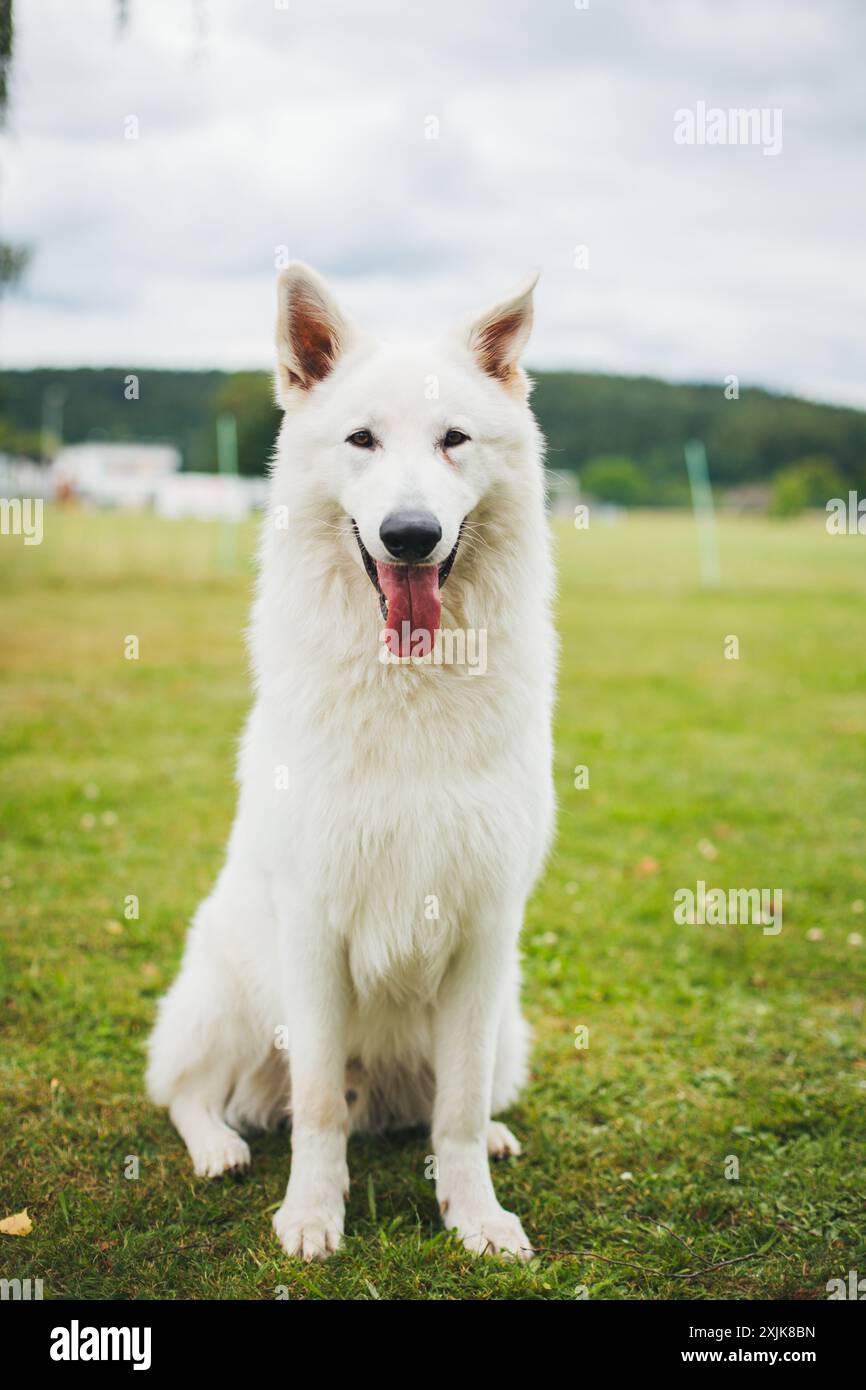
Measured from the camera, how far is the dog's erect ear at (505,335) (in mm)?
3061

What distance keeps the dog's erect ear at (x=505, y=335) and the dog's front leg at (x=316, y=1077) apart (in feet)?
5.69

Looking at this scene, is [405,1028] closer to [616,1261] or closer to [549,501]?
[616,1261]

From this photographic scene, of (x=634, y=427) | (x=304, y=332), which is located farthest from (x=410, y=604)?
(x=634, y=427)

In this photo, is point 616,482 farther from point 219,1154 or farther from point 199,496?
point 219,1154

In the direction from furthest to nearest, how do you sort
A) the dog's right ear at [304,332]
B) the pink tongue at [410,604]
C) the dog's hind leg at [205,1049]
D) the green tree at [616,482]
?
the green tree at [616,482], the dog's hind leg at [205,1049], the dog's right ear at [304,332], the pink tongue at [410,604]

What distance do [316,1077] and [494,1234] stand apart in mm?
689

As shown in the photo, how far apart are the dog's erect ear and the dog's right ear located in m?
0.38

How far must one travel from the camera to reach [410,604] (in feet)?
9.41

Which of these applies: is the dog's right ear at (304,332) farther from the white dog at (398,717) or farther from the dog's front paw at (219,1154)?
the dog's front paw at (219,1154)

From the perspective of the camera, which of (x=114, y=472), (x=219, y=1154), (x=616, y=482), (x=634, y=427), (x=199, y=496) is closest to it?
(x=219, y=1154)

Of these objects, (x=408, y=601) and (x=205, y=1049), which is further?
(x=205, y=1049)

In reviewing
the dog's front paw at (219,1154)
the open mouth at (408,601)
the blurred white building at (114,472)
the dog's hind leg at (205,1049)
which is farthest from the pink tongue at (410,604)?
the blurred white building at (114,472)

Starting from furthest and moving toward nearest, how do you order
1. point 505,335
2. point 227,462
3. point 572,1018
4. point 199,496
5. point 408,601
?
point 199,496 < point 227,462 < point 572,1018 < point 505,335 < point 408,601

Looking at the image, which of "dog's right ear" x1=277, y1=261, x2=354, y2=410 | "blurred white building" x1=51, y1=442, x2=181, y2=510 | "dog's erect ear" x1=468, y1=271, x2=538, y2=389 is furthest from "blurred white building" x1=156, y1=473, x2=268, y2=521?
"dog's erect ear" x1=468, y1=271, x2=538, y2=389
